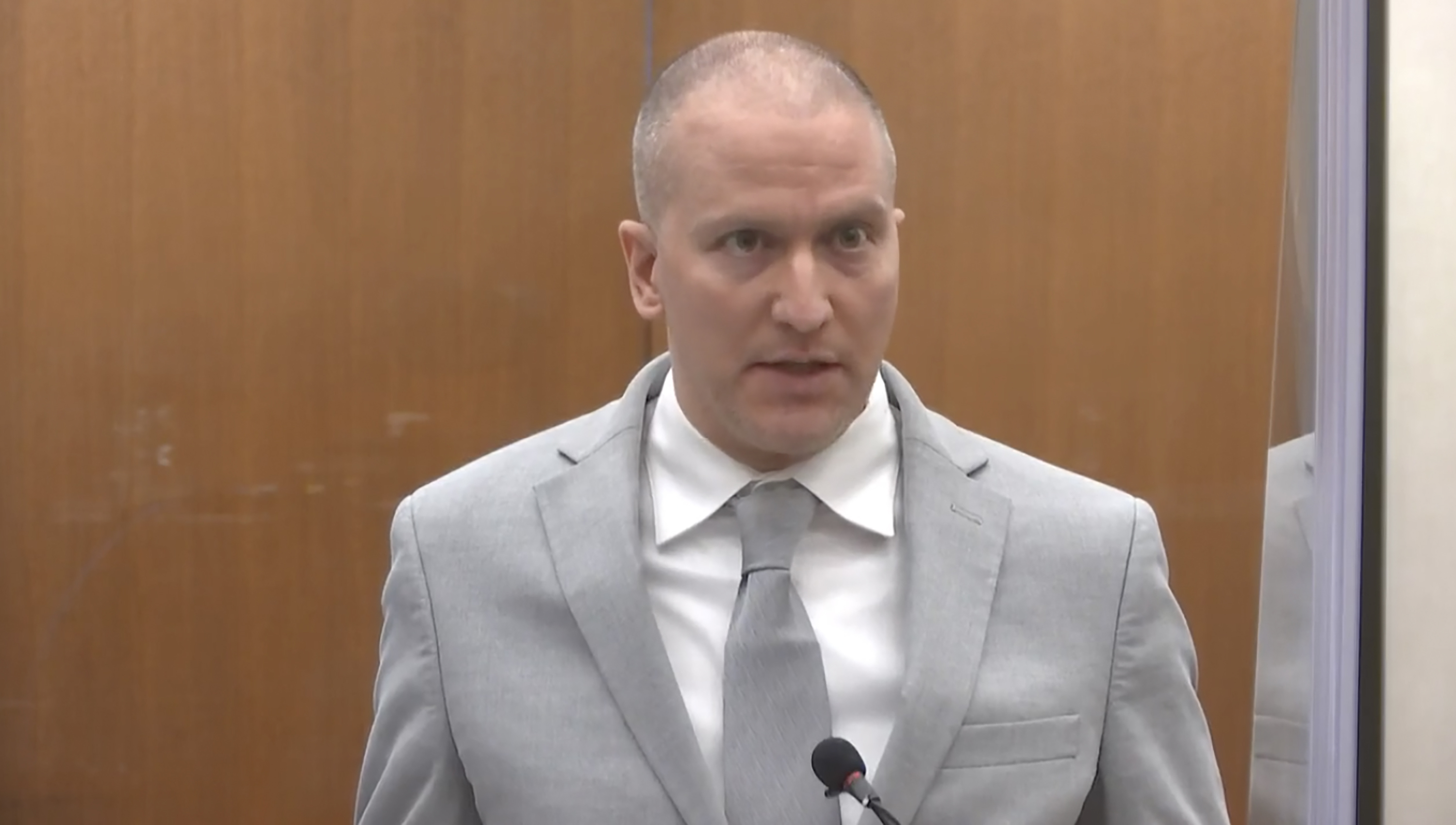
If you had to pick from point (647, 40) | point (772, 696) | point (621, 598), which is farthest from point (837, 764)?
point (647, 40)

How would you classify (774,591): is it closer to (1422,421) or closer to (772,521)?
(772,521)

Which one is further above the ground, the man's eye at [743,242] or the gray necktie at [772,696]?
the man's eye at [743,242]

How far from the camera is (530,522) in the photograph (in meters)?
1.29

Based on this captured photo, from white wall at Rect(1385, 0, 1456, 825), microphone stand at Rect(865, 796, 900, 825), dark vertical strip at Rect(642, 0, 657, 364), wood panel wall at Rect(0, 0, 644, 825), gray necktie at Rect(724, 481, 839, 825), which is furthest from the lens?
dark vertical strip at Rect(642, 0, 657, 364)

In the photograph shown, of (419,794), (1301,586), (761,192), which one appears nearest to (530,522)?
(419,794)

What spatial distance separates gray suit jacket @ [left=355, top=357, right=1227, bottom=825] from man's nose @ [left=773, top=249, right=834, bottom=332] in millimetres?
194

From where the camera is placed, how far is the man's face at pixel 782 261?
3.91 feet

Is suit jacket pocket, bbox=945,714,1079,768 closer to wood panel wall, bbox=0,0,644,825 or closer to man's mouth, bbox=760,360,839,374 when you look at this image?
man's mouth, bbox=760,360,839,374

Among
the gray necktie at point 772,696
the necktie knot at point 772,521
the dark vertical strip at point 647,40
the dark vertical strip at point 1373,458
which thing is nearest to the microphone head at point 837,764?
the gray necktie at point 772,696

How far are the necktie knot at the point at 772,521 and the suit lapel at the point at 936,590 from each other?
10cm

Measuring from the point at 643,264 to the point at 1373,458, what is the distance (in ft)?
4.19

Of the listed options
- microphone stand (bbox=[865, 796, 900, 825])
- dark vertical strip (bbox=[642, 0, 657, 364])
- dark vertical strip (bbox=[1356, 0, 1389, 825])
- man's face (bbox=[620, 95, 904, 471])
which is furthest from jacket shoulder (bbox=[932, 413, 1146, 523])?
dark vertical strip (bbox=[642, 0, 657, 364])

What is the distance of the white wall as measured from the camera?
2.07 meters

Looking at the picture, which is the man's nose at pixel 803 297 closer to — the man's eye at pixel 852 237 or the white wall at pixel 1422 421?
the man's eye at pixel 852 237
